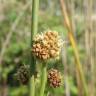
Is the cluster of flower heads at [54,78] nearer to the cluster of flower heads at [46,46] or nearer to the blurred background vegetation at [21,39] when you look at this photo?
the cluster of flower heads at [46,46]

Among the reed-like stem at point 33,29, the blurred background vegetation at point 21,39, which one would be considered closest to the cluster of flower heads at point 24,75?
the reed-like stem at point 33,29

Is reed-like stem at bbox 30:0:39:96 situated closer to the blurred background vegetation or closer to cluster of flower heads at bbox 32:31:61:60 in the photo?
cluster of flower heads at bbox 32:31:61:60

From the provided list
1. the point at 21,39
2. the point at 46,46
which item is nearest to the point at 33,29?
the point at 46,46

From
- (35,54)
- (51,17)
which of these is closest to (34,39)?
(35,54)

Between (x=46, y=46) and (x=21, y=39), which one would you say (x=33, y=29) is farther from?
(x=21, y=39)

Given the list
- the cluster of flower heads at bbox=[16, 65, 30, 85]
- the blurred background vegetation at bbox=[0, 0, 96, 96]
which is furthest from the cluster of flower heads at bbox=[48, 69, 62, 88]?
the blurred background vegetation at bbox=[0, 0, 96, 96]

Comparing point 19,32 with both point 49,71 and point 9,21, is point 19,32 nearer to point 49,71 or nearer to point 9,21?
point 9,21
